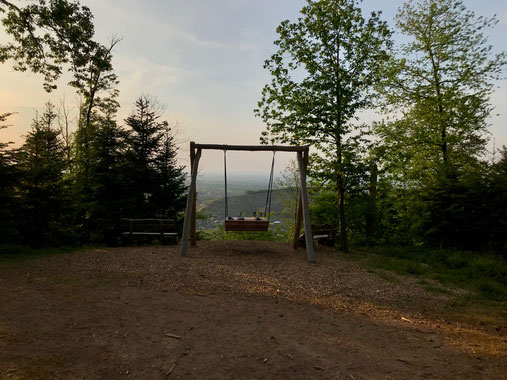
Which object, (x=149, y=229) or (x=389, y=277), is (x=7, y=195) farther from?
(x=389, y=277)

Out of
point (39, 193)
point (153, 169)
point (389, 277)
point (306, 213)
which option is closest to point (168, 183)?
point (153, 169)

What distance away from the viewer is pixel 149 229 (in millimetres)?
11422

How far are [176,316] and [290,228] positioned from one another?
15473 millimetres

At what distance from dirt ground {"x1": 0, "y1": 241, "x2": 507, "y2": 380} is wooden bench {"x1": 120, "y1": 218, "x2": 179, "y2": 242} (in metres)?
3.22

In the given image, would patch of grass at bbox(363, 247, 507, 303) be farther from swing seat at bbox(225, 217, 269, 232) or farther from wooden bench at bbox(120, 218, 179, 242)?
wooden bench at bbox(120, 218, 179, 242)

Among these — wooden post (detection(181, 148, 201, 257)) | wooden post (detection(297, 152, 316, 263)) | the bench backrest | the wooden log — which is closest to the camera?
wooden post (detection(297, 152, 316, 263))

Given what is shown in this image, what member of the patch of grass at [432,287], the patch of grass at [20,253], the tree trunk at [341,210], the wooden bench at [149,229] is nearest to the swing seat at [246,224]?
the wooden bench at [149,229]

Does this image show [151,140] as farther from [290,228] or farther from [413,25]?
[413,25]

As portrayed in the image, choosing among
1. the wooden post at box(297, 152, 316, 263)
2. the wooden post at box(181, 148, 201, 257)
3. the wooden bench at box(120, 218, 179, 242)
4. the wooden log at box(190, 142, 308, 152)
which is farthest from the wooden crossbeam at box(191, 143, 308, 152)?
the wooden bench at box(120, 218, 179, 242)

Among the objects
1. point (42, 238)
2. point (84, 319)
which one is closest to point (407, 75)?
point (84, 319)

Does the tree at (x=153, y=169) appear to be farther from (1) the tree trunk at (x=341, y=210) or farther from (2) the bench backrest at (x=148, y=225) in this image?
(1) the tree trunk at (x=341, y=210)

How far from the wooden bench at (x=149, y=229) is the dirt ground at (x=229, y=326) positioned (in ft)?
10.6

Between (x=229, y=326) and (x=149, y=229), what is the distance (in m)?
7.92

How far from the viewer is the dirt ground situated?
350 cm
